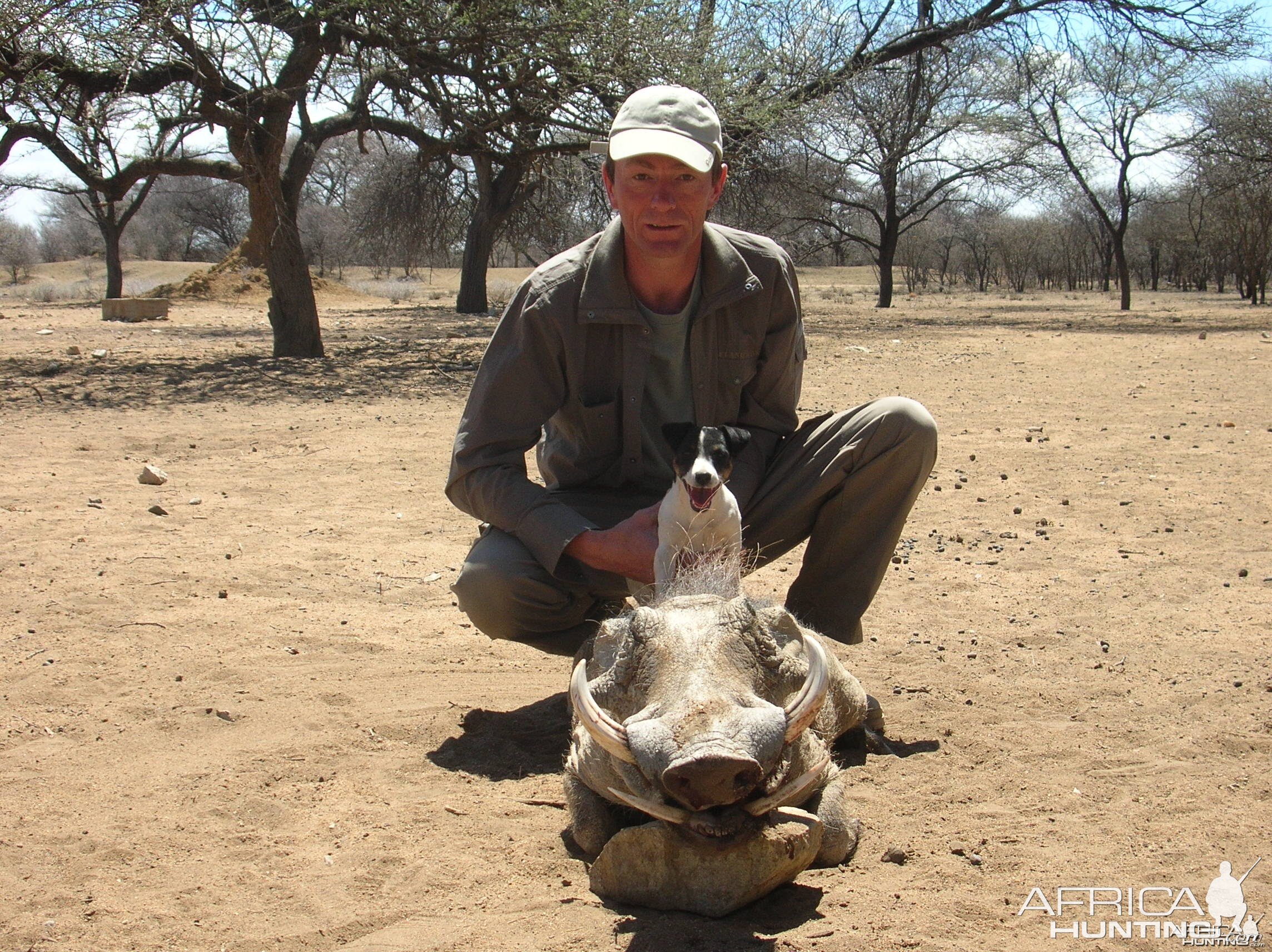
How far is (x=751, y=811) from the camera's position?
198cm

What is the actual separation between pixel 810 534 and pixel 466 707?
1186 mm

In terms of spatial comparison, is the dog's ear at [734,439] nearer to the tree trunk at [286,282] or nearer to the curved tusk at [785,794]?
the curved tusk at [785,794]

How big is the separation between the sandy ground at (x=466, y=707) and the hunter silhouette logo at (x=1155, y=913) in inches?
0.8

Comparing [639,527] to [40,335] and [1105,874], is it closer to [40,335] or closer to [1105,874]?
[1105,874]

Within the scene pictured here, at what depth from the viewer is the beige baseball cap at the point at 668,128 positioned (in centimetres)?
295

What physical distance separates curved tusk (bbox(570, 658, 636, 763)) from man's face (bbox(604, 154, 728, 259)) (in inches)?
56.6

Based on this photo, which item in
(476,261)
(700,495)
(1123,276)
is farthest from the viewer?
(1123,276)

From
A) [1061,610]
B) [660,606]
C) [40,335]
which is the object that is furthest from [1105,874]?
[40,335]

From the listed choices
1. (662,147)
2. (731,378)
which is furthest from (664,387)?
(662,147)

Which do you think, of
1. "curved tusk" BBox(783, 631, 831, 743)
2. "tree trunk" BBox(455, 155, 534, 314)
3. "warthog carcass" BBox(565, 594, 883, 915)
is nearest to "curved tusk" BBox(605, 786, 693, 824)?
"warthog carcass" BBox(565, 594, 883, 915)

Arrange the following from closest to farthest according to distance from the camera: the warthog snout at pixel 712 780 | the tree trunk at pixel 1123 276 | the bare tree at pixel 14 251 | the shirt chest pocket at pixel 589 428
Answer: the warthog snout at pixel 712 780
the shirt chest pocket at pixel 589 428
the tree trunk at pixel 1123 276
the bare tree at pixel 14 251

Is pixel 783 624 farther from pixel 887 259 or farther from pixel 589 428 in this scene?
pixel 887 259

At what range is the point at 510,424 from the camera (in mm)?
3182

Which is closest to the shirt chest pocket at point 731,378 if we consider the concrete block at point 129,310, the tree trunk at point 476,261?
the concrete block at point 129,310
